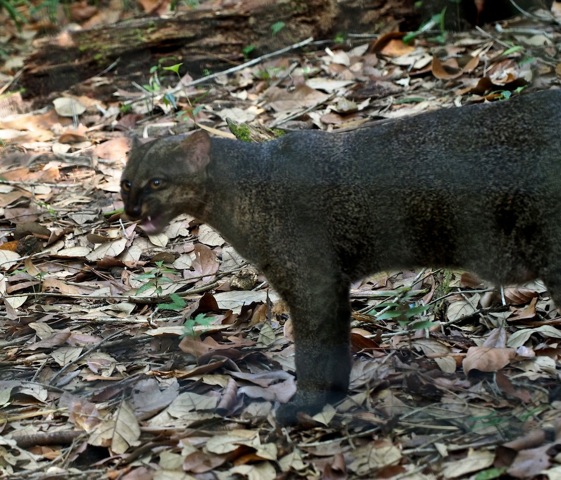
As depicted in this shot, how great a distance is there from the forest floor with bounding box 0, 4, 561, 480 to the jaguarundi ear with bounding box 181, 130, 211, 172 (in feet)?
2.87

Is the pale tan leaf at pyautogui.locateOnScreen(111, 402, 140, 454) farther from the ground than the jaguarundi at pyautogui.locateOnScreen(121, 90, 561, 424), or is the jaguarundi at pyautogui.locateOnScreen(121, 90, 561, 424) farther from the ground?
the jaguarundi at pyautogui.locateOnScreen(121, 90, 561, 424)

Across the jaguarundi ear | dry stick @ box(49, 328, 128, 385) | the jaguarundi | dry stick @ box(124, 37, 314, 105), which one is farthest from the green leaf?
dry stick @ box(124, 37, 314, 105)

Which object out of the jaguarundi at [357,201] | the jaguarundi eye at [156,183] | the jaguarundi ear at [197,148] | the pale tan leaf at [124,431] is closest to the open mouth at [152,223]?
the jaguarundi at [357,201]

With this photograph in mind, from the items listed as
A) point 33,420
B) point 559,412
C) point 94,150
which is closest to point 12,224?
point 94,150

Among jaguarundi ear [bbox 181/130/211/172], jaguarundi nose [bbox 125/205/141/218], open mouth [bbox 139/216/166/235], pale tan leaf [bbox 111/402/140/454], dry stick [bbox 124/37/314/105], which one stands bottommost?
dry stick [bbox 124/37/314/105]

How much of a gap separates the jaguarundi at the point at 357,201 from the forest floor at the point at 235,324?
1.18 feet

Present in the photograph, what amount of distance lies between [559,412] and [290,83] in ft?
16.2

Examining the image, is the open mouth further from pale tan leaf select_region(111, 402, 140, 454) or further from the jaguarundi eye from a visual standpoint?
pale tan leaf select_region(111, 402, 140, 454)

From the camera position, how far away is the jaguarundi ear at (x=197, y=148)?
4859 mm

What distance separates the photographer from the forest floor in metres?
4.18

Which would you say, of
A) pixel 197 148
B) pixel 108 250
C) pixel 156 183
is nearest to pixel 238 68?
pixel 108 250

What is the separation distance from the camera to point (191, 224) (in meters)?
6.88

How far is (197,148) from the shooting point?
16.0ft

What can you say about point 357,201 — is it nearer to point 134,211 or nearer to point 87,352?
point 134,211
